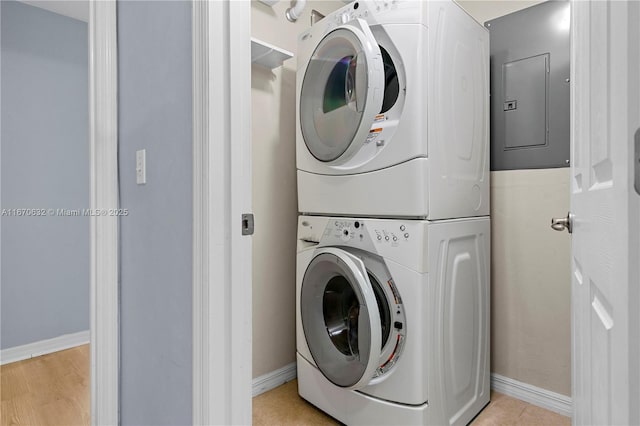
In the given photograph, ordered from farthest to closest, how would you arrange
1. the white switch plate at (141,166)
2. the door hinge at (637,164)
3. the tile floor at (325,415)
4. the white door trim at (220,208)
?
the tile floor at (325,415), the white switch plate at (141,166), the white door trim at (220,208), the door hinge at (637,164)

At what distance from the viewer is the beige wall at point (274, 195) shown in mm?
1952

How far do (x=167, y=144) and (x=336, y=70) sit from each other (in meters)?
0.90

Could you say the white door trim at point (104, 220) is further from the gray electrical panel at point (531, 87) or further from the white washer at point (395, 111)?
the gray electrical panel at point (531, 87)

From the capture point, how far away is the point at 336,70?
1627 mm

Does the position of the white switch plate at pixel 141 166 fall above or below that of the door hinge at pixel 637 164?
above

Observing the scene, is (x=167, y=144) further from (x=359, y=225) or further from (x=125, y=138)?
(x=359, y=225)

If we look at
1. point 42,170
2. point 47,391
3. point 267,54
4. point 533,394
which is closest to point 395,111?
point 267,54

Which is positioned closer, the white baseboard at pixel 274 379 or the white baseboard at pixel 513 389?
the white baseboard at pixel 513 389

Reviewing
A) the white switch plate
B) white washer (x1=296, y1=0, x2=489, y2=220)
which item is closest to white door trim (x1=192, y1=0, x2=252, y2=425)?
the white switch plate

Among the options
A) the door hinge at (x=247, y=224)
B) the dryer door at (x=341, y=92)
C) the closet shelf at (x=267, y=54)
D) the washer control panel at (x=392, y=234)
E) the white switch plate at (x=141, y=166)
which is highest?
the closet shelf at (x=267, y=54)

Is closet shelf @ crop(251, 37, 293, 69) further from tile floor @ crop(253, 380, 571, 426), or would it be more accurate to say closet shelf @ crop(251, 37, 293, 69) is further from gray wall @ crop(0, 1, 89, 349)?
tile floor @ crop(253, 380, 571, 426)

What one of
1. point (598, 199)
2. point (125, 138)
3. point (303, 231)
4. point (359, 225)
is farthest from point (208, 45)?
point (303, 231)

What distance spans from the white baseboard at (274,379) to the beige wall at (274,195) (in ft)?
0.11

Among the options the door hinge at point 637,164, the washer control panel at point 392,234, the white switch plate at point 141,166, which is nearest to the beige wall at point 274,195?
the washer control panel at point 392,234
